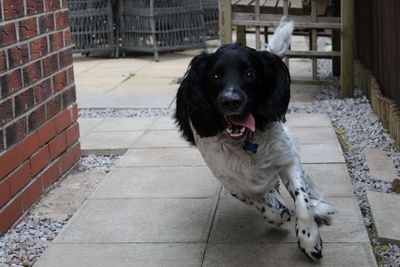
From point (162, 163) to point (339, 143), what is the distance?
140cm

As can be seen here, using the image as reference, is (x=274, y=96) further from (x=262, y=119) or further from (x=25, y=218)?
(x=25, y=218)

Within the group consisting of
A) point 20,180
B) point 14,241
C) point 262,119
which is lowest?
point 14,241

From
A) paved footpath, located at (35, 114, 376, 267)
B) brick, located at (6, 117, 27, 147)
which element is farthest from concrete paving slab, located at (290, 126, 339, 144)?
brick, located at (6, 117, 27, 147)

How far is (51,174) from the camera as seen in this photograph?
14.7 ft

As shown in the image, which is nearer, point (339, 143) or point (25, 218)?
point (25, 218)

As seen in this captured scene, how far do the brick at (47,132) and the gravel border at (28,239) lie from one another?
0.45 meters

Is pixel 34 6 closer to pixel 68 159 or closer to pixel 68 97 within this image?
pixel 68 97

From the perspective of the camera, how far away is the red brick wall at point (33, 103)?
3705 millimetres

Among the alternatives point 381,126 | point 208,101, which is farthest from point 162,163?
point 381,126

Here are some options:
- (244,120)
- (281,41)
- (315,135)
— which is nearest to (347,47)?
(315,135)

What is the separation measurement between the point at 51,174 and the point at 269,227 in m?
1.67

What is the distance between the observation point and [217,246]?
3387 mm

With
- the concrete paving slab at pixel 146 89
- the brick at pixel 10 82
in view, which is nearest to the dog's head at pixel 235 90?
the brick at pixel 10 82

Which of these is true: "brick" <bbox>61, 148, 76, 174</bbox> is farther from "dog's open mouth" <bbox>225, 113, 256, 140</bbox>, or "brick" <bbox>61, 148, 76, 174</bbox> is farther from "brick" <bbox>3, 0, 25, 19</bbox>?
"dog's open mouth" <bbox>225, 113, 256, 140</bbox>
